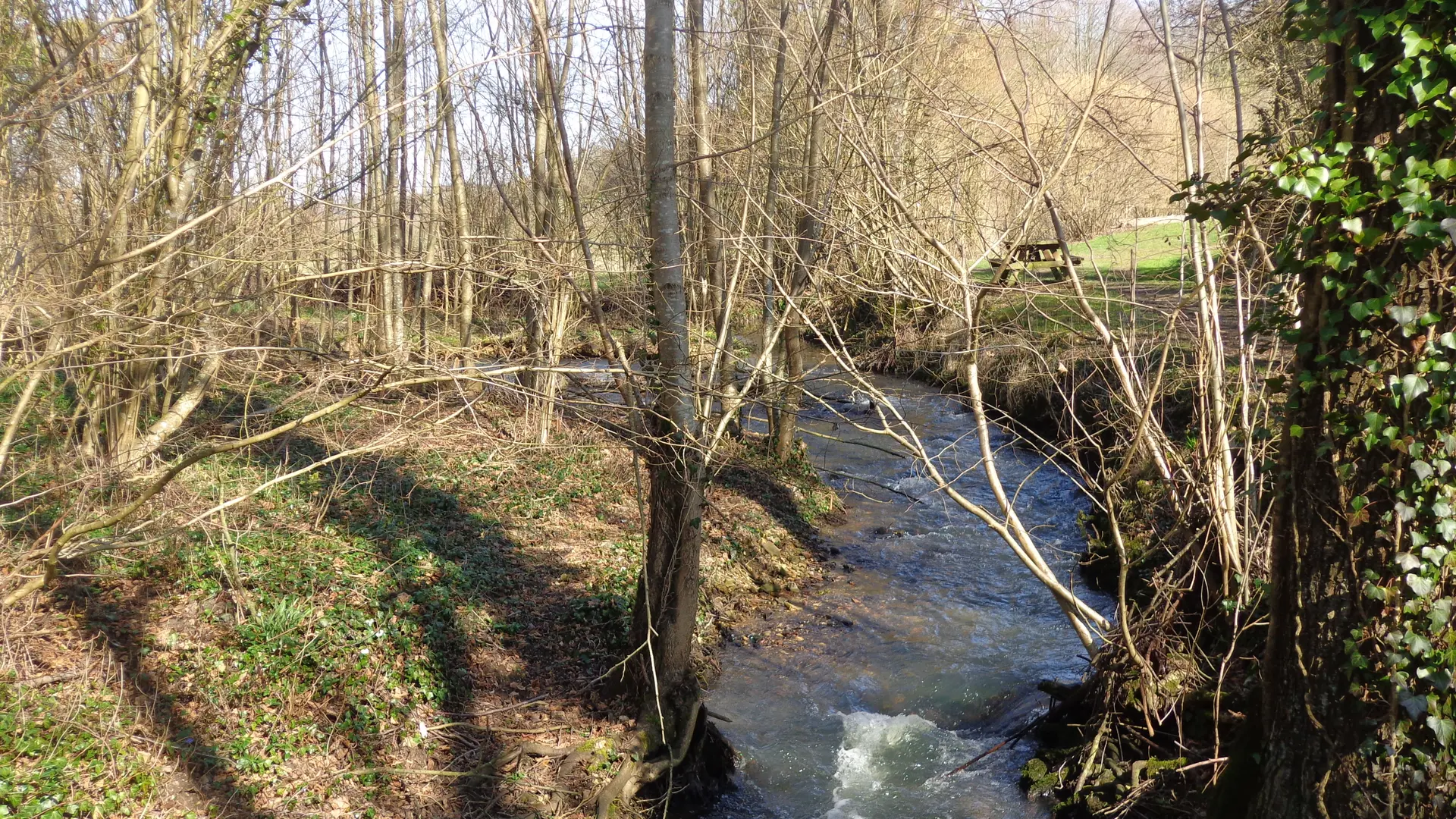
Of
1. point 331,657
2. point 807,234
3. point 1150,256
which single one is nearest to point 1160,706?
point 331,657

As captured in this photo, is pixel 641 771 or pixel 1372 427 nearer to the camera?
pixel 1372 427

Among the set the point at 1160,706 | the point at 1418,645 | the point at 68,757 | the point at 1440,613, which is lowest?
the point at 1160,706

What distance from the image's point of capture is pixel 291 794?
5523 mm

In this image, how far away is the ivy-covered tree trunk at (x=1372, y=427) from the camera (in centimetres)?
380

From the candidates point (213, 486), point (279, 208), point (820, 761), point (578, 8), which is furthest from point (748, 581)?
point (578, 8)

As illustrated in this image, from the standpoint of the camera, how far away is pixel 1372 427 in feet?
13.0

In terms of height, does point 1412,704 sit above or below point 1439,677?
below

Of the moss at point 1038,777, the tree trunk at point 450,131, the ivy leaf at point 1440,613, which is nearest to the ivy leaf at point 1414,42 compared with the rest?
the ivy leaf at point 1440,613

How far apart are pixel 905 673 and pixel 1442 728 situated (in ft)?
15.8

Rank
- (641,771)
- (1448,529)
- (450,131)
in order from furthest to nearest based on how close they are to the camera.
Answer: (450,131), (641,771), (1448,529)

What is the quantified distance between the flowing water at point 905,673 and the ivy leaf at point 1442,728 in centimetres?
288

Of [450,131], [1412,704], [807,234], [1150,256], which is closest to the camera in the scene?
[1412,704]

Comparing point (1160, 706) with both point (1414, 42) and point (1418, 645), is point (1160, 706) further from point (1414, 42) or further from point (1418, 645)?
point (1414, 42)

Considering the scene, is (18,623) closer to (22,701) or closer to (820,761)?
(22,701)
